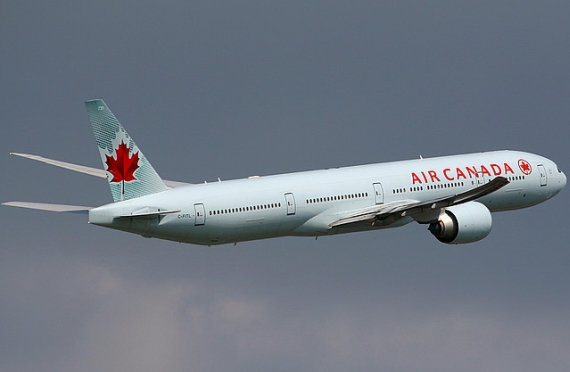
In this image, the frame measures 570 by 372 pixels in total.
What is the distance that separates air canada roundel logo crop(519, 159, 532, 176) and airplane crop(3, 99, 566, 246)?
0.21 feet

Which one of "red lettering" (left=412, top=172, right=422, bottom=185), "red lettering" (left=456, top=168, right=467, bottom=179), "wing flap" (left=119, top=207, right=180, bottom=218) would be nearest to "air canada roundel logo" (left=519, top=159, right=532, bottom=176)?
"red lettering" (left=456, top=168, right=467, bottom=179)

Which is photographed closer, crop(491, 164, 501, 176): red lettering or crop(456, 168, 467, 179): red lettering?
crop(456, 168, 467, 179): red lettering

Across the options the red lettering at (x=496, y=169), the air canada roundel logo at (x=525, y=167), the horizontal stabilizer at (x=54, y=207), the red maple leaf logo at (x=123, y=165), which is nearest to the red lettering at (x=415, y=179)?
the red lettering at (x=496, y=169)

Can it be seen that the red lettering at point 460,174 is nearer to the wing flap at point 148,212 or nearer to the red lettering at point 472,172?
the red lettering at point 472,172

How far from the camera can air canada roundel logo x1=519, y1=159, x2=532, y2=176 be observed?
87.2 m

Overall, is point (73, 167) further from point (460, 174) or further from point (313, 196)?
point (460, 174)

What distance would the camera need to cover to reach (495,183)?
76375 mm

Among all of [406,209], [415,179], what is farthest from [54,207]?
[415,179]

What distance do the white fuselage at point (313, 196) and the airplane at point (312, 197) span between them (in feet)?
0.18

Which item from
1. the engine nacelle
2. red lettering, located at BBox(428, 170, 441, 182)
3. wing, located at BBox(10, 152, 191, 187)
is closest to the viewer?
the engine nacelle

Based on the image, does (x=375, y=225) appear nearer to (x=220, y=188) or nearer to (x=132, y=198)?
(x=220, y=188)

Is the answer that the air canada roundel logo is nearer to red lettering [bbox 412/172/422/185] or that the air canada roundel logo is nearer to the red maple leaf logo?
red lettering [bbox 412/172/422/185]

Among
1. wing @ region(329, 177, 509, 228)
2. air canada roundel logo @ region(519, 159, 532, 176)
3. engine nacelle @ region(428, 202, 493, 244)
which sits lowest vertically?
engine nacelle @ region(428, 202, 493, 244)

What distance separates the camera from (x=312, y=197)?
7938cm
